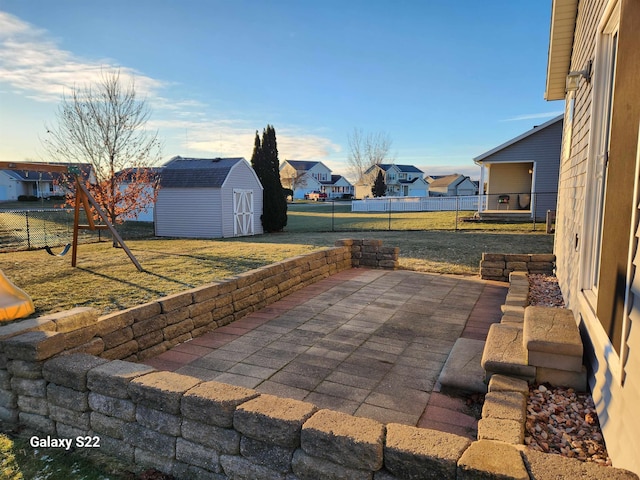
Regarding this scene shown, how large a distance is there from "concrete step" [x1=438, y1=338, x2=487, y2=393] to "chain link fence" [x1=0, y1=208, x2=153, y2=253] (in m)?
10.7

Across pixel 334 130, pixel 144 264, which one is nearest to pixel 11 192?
pixel 334 130

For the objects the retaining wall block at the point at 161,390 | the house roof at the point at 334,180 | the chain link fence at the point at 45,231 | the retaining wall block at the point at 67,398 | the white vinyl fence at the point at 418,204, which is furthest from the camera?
the house roof at the point at 334,180

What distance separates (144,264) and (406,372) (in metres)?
6.54

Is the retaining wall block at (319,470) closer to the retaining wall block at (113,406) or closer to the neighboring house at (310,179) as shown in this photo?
the retaining wall block at (113,406)

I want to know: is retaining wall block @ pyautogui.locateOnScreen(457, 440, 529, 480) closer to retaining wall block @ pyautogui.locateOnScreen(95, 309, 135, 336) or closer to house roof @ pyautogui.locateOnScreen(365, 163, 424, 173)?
retaining wall block @ pyautogui.locateOnScreen(95, 309, 135, 336)

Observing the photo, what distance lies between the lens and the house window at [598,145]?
10.9 feet

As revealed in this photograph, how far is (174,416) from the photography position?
2268mm

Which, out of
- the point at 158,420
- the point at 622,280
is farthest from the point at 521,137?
the point at 158,420

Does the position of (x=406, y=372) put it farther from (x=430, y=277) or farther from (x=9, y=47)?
(x=9, y=47)

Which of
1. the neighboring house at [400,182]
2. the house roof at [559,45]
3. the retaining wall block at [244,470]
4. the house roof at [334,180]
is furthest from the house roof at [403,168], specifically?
the retaining wall block at [244,470]

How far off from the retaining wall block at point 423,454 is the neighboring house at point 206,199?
50.8 ft

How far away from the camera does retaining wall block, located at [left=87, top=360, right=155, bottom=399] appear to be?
7.98ft

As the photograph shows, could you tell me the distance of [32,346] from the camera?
107 inches

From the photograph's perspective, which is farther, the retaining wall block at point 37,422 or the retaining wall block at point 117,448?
the retaining wall block at point 37,422
